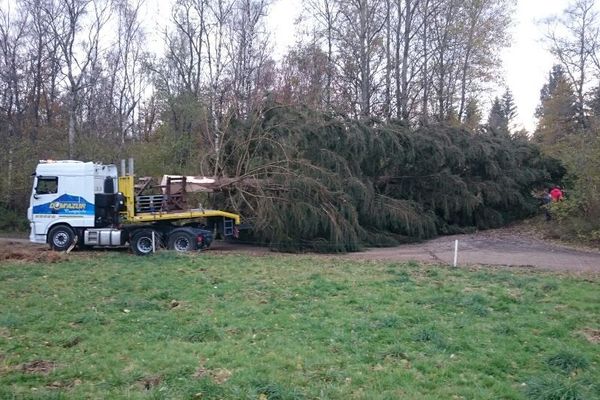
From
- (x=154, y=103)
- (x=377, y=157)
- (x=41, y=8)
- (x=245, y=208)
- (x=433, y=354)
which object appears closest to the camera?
(x=433, y=354)

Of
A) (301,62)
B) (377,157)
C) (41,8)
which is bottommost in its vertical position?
(377,157)

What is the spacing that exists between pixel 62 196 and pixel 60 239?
55.8 inches

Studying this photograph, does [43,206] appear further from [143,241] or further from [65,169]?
[143,241]

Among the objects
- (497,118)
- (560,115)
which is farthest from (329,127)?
(497,118)

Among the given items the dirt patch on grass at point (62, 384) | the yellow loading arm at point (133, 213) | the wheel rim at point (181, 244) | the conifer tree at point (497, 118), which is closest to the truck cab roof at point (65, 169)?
the yellow loading arm at point (133, 213)

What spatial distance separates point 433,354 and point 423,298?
3.37m

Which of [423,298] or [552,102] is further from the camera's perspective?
[552,102]

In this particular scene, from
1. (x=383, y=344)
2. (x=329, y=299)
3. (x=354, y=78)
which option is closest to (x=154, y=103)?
(x=354, y=78)

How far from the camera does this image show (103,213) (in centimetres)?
1906

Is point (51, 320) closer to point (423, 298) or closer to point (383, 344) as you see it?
point (383, 344)

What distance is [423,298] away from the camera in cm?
985

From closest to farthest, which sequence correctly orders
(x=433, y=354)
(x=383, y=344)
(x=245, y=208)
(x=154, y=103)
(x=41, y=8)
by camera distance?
(x=433, y=354) → (x=383, y=344) → (x=245, y=208) → (x=41, y=8) → (x=154, y=103)

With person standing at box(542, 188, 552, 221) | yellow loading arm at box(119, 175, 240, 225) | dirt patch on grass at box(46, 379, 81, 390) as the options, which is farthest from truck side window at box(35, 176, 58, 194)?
person standing at box(542, 188, 552, 221)

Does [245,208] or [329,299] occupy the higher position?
[245,208]
